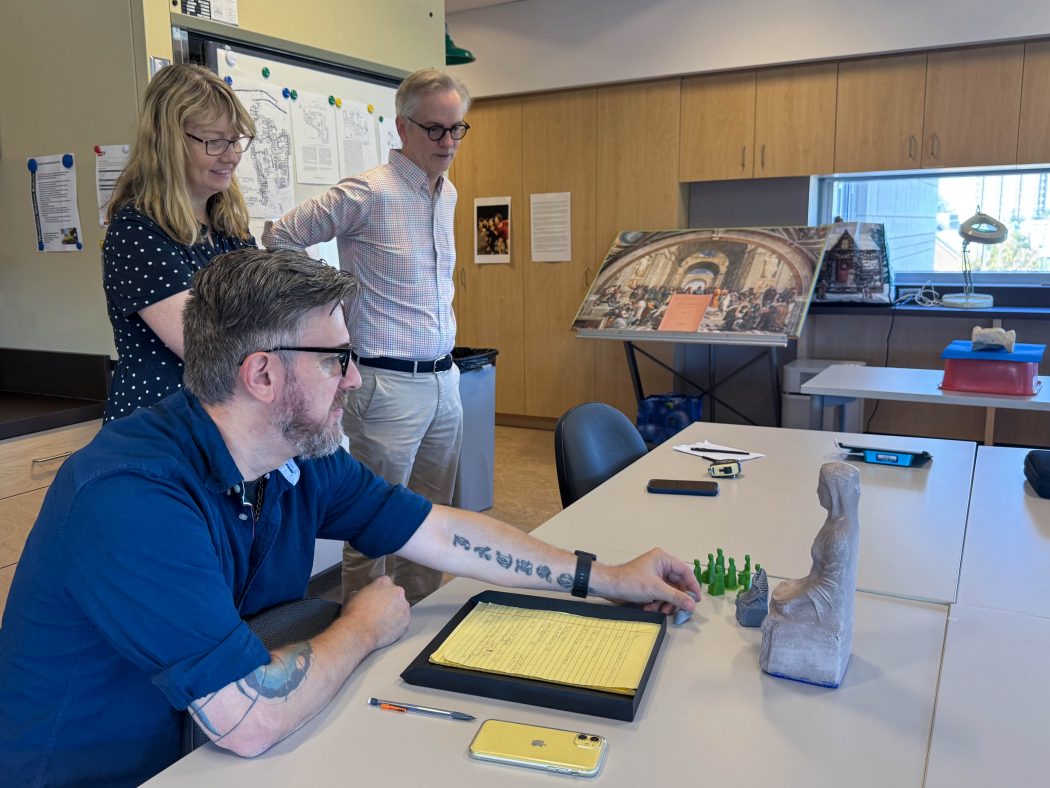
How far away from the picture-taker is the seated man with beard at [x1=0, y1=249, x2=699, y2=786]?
978mm

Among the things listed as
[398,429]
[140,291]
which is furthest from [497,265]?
[140,291]

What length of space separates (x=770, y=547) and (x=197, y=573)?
105cm

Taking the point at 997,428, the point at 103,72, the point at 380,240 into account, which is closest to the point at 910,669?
the point at 380,240

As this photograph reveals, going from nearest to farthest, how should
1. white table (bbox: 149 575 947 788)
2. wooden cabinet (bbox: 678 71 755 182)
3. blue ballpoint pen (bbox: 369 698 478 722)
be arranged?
white table (bbox: 149 575 947 788), blue ballpoint pen (bbox: 369 698 478 722), wooden cabinet (bbox: 678 71 755 182)

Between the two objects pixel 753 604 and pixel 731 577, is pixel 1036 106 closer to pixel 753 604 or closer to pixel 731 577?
pixel 731 577

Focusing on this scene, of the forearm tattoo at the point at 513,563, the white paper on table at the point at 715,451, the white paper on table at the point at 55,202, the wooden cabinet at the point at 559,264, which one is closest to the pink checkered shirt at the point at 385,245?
the white paper on table at the point at 55,202

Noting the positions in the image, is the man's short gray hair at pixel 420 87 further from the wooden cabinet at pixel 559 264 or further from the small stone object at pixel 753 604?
the wooden cabinet at pixel 559 264

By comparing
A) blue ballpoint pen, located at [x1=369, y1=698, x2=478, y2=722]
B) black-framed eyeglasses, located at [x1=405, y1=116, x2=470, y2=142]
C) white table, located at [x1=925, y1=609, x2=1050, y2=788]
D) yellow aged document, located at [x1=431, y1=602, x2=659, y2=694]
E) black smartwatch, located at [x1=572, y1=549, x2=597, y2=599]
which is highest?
black-framed eyeglasses, located at [x1=405, y1=116, x2=470, y2=142]

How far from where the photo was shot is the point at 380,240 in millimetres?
2523

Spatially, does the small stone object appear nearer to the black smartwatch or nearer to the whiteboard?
the black smartwatch

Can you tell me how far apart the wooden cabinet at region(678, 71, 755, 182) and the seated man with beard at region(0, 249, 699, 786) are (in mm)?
4467

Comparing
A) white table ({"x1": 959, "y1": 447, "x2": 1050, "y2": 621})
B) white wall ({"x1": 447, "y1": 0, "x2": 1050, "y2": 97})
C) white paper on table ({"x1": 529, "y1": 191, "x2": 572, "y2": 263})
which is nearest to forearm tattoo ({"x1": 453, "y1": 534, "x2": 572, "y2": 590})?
white table ({"x1": 959, "y1": 447, "x2": 1050, "y2": 621})

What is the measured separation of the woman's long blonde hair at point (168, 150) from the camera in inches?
71.9

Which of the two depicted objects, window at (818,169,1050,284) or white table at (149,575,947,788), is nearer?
white table at (149,575,947,788)
